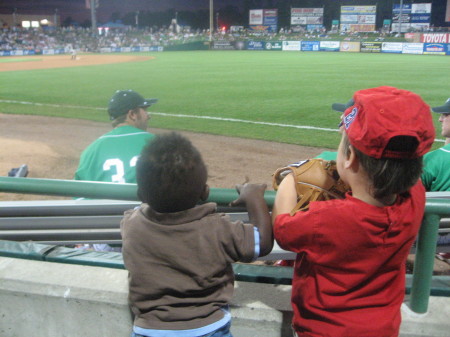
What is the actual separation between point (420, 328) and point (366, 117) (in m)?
0.96

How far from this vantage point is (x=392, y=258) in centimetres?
151

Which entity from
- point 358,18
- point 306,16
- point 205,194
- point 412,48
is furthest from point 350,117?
point 306,16

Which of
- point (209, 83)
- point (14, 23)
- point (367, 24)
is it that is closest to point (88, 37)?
point (14, 23)

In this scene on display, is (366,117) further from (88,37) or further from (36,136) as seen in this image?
(88,37)

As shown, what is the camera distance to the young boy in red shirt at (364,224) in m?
1.33

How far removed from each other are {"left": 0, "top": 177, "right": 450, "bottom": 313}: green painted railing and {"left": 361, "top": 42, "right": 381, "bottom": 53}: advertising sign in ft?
139

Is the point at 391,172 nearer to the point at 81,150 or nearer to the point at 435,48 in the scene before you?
the point at 81,150

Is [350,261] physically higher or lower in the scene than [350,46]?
higher

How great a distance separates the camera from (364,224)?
143 cm

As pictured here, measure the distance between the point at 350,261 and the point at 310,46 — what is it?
46.6m

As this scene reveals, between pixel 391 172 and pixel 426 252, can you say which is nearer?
pixel 391 172

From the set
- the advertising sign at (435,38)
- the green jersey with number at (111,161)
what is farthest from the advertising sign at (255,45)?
the green jersey with number at (111,161)

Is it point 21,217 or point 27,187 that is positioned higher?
point 27,187

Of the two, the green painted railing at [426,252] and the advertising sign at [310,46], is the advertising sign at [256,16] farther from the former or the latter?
the green painted railing at [426,252]
